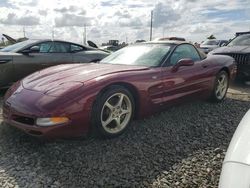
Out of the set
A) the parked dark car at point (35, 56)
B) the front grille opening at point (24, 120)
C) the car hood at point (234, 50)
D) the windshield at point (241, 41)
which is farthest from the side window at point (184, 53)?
the windshield at point (241, 41)

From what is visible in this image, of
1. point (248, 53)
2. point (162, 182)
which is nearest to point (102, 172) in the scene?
point (162, 182)

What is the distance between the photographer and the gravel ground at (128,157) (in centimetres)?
286

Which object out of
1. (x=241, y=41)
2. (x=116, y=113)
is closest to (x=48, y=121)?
(x=116, y=113)

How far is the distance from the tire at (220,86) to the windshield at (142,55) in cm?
128

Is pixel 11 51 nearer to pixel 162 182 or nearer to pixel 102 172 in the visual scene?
pixel 102 172

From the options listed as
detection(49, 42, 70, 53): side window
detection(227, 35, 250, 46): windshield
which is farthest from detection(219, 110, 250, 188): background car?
detection(227, 35, 250, 46): windshield

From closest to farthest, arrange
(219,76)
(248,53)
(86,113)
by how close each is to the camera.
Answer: (86,113) → (219,76) → (248,53)

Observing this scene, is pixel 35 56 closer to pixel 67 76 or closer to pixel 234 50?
pixel 67 76

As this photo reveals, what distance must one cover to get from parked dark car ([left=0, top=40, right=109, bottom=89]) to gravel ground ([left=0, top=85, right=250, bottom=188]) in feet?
7.16

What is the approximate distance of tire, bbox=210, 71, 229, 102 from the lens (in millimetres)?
5500

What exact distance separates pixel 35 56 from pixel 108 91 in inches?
135

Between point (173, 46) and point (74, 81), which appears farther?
point (173, 46)

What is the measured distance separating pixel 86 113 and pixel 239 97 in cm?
387

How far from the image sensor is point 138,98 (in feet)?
13.1
